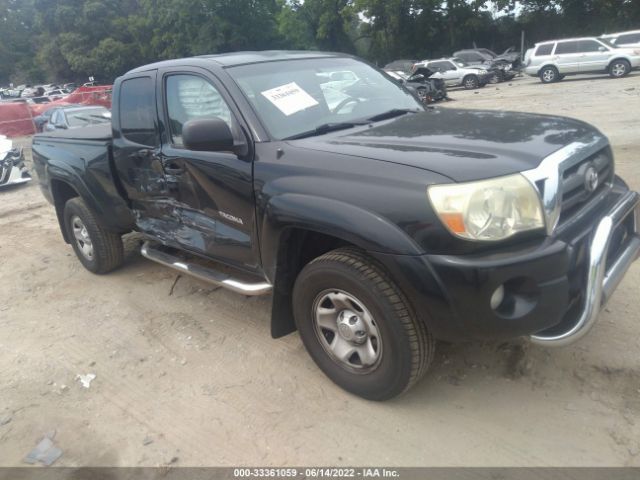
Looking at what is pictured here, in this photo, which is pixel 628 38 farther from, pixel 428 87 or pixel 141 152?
pixel 141 152

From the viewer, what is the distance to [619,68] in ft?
66.7

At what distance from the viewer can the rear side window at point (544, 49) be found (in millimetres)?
21594

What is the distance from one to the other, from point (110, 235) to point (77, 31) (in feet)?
186

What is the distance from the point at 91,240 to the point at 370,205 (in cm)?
349

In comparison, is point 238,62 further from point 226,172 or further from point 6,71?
point 6,71

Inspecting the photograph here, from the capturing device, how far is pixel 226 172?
3.24 m

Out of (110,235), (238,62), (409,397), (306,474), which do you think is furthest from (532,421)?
(110,235)

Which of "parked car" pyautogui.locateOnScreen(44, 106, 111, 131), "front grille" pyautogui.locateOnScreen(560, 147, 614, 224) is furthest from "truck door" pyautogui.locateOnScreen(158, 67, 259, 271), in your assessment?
"parked car" pyautogui.locateOnScreen(44, 106, 111, 131)

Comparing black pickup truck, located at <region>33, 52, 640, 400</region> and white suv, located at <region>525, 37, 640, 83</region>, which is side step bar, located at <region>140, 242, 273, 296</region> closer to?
black pickup truck, located at <region>33, 52, 640, 400</region>

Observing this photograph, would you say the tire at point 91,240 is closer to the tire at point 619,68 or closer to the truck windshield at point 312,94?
the truck windshield at point 312,94

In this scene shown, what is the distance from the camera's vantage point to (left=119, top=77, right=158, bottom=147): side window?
3.93 meters

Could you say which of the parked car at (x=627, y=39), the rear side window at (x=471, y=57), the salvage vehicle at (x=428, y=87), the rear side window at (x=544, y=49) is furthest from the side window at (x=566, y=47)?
the rear side window at (x=471, y=57)

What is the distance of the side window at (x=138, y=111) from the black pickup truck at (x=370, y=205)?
2 centimetres

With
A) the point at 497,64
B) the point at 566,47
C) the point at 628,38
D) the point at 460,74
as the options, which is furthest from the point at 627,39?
the point at 460,74
